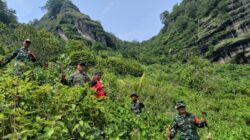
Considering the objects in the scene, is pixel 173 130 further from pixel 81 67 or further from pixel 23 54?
pixel 23 54

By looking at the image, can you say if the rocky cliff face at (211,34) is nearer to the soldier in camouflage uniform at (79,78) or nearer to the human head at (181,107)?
the soldier in camouflage uniform at (79,78)

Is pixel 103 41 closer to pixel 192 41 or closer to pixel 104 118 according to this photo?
pixel 192 41

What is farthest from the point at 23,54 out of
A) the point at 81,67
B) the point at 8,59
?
the point at 81,67

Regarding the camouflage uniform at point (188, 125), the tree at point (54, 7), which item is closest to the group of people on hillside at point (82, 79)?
the camouflage uniform at point (188, 125)

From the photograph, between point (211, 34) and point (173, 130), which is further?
point (211, 34)

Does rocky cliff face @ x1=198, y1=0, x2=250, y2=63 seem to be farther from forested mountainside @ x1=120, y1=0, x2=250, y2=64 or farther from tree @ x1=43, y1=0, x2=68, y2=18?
tree @ x1=43, y1=0, x2=68, y2=18

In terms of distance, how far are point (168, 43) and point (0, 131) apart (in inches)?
4173

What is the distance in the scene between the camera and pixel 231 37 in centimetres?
8400

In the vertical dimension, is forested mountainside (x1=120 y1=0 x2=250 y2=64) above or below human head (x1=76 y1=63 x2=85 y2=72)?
above

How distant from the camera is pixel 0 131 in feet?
12.0

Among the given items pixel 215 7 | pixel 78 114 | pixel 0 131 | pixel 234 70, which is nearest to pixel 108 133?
pixel 78 114

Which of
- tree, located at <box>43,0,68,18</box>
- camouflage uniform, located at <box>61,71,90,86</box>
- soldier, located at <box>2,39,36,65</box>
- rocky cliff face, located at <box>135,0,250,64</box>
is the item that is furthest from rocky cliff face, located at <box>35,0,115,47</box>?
camouflage uniform, located at <box>61,71,90,86</box>

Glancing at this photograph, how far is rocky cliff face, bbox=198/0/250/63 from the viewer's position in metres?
77.5

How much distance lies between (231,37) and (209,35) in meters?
7.13
